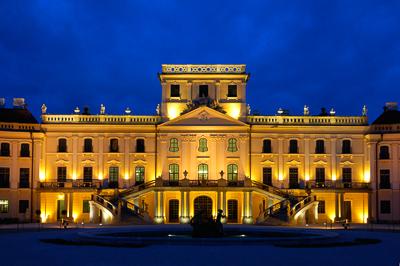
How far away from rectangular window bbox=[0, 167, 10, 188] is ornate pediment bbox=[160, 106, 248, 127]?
51.8 ft

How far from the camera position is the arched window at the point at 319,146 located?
64.6 metres

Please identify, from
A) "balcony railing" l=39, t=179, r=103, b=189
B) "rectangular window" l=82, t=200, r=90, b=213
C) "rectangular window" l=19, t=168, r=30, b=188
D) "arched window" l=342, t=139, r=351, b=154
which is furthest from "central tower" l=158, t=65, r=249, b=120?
"rectangular window" l=19, t=168, r=30, b=188

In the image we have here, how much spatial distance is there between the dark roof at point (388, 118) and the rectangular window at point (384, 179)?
16.8ft

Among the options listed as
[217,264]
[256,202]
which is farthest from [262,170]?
[217,264]

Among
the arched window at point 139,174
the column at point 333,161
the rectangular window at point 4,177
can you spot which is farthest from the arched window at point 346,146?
the rectangular window at point 4,177

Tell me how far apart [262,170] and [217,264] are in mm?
41121

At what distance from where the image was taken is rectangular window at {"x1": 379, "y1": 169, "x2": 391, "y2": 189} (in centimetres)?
6270

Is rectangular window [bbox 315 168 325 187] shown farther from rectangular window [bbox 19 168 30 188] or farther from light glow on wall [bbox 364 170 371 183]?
rectangular window [bbox 19 168 30 188]

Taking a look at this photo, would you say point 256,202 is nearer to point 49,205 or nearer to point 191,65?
point 191,65

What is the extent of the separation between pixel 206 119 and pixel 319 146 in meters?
11.7

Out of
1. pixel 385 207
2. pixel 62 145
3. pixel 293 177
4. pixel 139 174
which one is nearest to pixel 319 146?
pixel 293 177

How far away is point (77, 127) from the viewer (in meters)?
64.4

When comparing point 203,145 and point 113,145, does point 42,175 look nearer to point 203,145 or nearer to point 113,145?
point 113,145

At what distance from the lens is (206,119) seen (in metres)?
63.0
